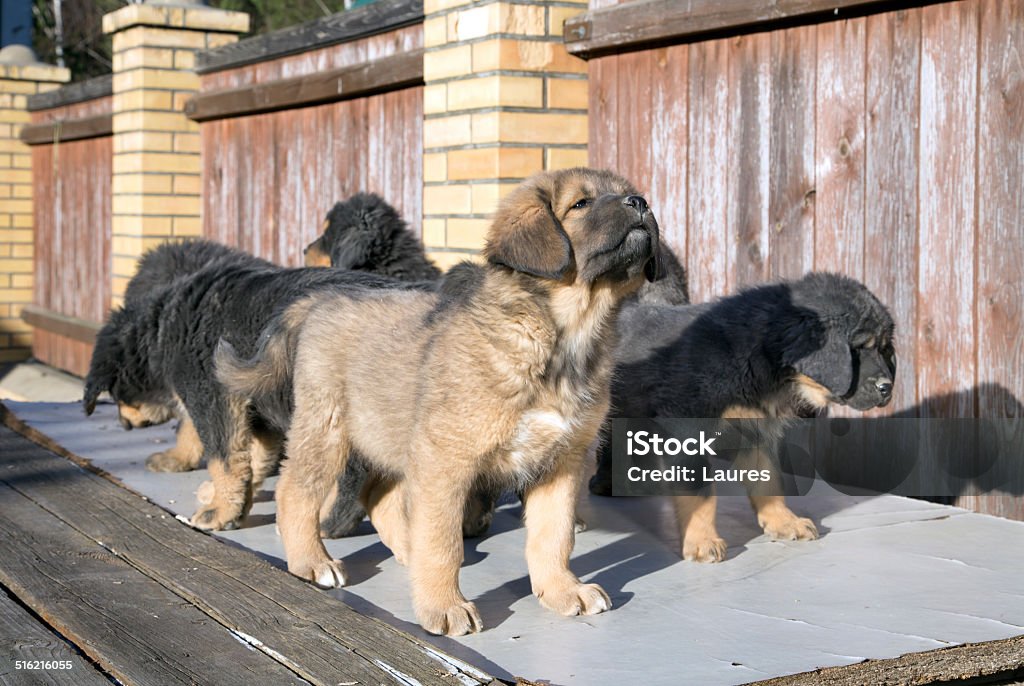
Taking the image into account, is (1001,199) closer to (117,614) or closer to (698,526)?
(698,526)

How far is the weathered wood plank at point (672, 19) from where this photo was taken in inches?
221

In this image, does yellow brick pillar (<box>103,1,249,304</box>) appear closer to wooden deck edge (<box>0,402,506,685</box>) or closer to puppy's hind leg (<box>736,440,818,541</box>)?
wooden deck edge (<box>0,402,506,685</box>)

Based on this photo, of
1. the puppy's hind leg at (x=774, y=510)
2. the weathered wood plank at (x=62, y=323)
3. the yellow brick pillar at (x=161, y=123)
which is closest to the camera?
the puppy's hind leg at (x=774, y=510)

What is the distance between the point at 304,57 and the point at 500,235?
6.28m

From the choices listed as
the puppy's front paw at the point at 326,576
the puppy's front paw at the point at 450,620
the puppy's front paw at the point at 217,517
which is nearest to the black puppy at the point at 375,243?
the puppy's front paw at the point at 217,517

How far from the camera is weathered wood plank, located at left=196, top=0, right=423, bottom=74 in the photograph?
26.7 feet

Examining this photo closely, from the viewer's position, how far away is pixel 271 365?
477 centimetres

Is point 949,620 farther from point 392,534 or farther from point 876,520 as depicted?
point 392,534

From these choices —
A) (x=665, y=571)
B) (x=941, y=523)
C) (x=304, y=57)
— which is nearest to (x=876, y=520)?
(x=941, y=523)

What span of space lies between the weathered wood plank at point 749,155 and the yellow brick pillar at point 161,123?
679cm

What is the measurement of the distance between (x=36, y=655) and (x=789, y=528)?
2951mm

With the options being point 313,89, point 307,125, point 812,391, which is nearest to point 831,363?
point 812,391

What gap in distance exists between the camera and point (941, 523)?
5.11 m

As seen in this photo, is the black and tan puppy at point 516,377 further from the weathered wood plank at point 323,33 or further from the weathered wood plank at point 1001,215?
the weathered wood plank at point 323,33
